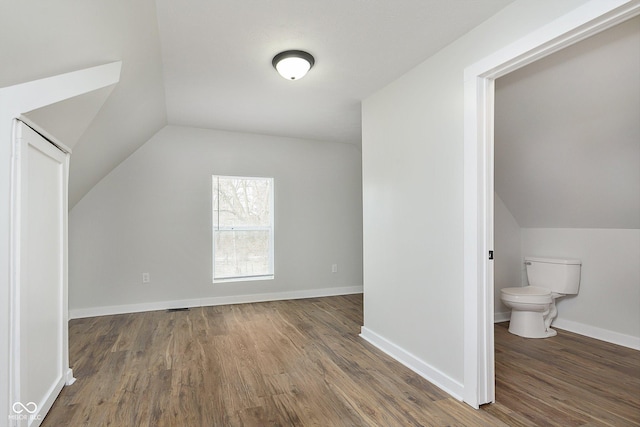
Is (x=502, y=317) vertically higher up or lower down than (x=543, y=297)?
lower down

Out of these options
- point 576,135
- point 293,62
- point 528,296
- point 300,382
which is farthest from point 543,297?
point 293,62

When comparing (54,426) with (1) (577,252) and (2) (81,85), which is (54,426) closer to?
(2) (81,85)

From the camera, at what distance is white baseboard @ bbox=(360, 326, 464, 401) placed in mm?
2266

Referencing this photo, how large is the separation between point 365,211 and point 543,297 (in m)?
1.81

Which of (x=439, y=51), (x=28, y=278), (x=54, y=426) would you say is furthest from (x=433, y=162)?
(x=54, y=426)

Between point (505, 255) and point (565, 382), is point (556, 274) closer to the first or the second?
point (505, 255)

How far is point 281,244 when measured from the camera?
196 inches

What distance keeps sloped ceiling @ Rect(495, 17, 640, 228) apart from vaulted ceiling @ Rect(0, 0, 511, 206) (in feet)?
2.49

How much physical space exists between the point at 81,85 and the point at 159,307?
122 inches

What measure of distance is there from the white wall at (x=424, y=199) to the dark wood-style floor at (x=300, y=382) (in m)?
0.29

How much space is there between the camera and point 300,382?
7.98ft

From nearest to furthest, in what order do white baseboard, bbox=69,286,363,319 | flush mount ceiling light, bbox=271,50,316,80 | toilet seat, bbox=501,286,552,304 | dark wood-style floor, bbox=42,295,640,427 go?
dark wood-style floor, bbox=42,295,640,427, flush mount ceiling light, bbox=271,50,316,80, toilet seat, bbox=501,286,552,304, white baseboard, bbox=69,286,363,319

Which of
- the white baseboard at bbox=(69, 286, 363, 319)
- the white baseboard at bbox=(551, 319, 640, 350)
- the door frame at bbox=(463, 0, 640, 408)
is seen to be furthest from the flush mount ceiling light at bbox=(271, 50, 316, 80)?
the white baseboard at bbox=(551, 319, 640, 350)

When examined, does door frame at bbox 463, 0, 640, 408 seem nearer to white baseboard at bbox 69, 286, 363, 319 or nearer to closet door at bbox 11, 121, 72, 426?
closet door at bbox 11, 121, 72, 426
